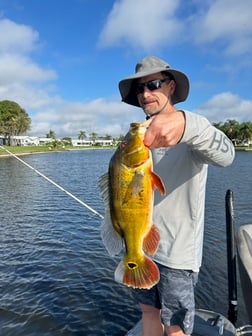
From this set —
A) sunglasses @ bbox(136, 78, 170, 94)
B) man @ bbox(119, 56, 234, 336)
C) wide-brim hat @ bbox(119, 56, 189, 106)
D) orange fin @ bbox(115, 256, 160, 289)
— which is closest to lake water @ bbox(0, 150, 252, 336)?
man @ bbox(119, 56, 234, 336)

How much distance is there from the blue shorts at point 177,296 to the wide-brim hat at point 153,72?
5.41ft

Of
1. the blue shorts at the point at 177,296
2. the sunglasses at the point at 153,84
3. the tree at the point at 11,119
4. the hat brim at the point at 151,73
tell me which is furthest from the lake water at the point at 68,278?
the tree at the point at 11,119

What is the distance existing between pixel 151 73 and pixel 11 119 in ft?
362

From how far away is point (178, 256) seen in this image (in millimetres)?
2660

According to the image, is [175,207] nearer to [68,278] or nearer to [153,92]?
[153,92]

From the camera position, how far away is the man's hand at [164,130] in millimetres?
2021

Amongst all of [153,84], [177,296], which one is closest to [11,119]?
[153,84]

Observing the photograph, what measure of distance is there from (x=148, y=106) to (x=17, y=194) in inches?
776

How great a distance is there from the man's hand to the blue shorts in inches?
49.6

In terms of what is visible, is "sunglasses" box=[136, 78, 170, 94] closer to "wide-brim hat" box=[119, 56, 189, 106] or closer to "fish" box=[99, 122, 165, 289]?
"wide-brim hat" box=[119, 56, 189, 106]

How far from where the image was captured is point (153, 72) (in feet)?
8.42

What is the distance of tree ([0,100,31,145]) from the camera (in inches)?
4050

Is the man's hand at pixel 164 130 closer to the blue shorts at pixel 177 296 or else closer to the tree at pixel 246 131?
the blue shorts at pixel 177 296

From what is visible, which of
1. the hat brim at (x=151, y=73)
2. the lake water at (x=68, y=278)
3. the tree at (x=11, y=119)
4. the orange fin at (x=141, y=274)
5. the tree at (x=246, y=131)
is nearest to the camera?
the orange fin at (x=141, y=274)
